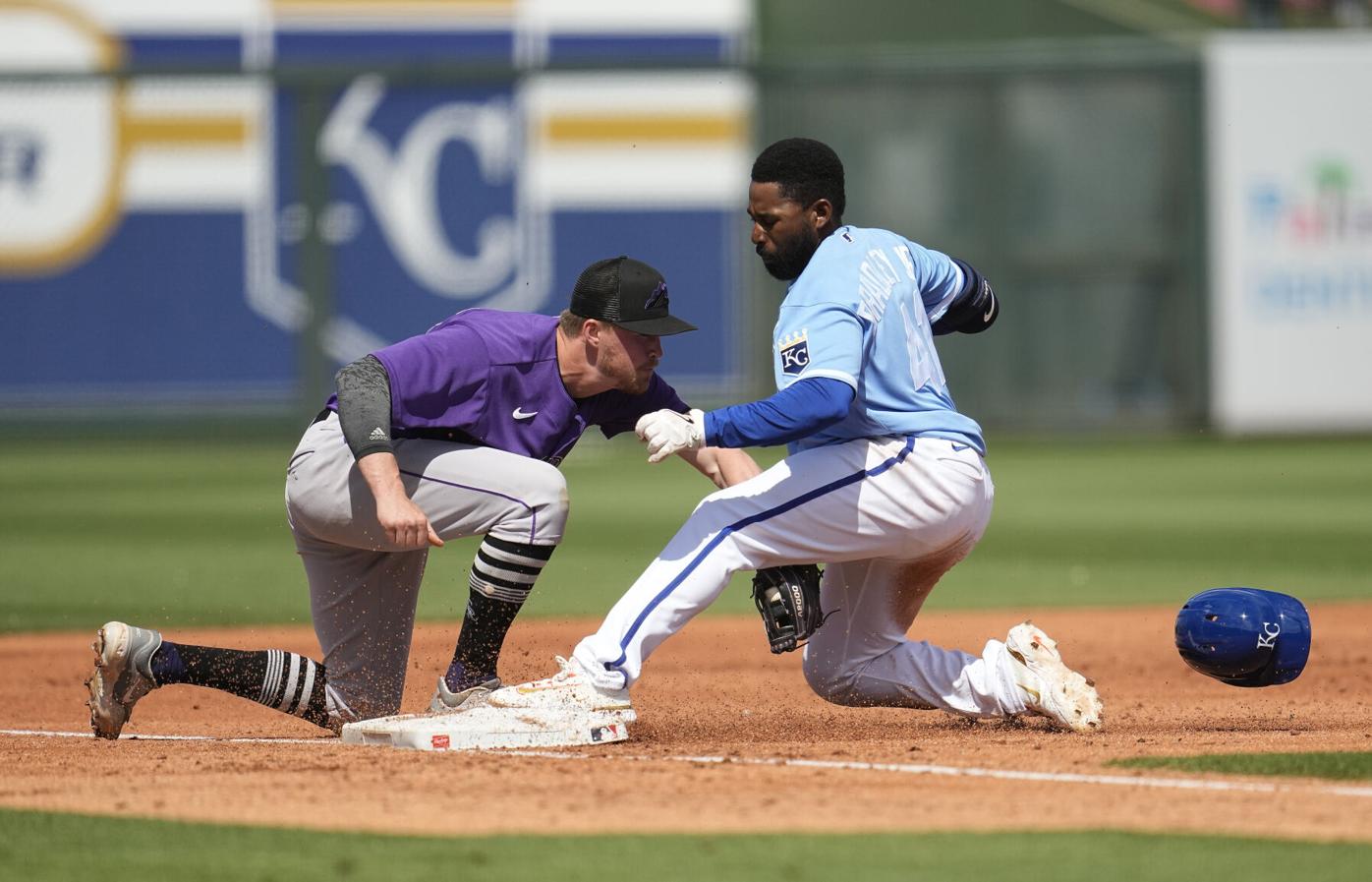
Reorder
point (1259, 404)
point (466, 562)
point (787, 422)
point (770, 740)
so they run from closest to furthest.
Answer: point (787, 422)
point (770, 740)
point (466, 562)
point (1259, 404)

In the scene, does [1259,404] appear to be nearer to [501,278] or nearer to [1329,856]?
[501,278]

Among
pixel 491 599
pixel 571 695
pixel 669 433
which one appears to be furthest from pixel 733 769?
pixel 491 599

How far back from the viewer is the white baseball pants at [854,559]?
4.79 metres

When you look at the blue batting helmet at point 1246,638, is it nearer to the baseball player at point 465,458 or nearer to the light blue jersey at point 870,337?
the light blue jersey at point 870,337

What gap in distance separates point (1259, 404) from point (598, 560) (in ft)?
29.2

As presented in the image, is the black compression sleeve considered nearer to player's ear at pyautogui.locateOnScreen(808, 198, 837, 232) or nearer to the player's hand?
the player's hand

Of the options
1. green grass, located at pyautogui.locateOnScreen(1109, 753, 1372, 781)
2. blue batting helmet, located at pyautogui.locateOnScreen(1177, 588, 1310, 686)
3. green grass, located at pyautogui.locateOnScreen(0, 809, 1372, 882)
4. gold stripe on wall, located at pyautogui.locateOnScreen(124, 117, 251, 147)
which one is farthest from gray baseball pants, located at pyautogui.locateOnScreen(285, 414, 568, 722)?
gold stripe on wall, located at pyautogui.locateOnScreen(124, 117, 251, 147)

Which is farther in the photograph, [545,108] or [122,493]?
[545,108]

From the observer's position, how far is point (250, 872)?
3.47 meters

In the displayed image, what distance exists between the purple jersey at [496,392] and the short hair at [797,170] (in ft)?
2.21

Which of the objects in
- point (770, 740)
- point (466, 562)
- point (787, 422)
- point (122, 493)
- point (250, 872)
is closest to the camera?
point (250, 872)

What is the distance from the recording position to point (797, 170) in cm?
506

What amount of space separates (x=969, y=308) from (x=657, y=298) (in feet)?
3.04

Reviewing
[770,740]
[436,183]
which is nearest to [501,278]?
[436,183]
